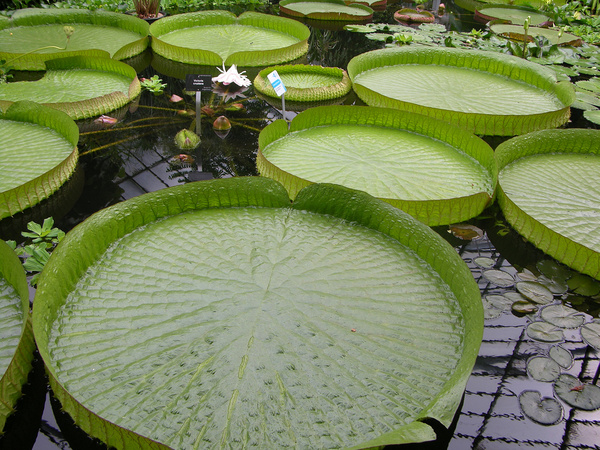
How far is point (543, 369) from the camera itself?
1386 mm

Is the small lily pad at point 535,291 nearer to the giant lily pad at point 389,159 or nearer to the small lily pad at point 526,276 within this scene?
the small lily pad at point 526,276

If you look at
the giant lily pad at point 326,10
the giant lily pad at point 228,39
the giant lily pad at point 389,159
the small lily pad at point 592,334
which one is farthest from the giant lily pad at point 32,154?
the giant lily pad at point 326,10

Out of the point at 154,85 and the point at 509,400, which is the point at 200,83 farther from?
the point at 509,400

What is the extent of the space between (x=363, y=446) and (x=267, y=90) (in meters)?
2.44

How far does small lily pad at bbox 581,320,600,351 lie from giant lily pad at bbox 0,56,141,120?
8.24 feet

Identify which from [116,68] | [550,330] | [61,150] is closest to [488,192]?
[550,330]

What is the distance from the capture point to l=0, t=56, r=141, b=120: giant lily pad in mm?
2643

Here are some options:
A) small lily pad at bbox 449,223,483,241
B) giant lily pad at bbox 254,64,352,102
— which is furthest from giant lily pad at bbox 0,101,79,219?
small lily pad at bbox 449,223,483,241

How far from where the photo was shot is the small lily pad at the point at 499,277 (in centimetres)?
172

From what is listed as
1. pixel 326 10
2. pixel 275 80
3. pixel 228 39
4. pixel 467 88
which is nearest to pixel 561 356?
pixel 275 80

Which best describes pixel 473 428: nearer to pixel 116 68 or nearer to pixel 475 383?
pixel 475 383

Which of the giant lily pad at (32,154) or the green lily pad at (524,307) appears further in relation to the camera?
the giant lily pad at (32,154)

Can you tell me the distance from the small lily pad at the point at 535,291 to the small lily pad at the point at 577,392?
330mm

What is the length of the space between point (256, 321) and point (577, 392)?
2.93 ft
